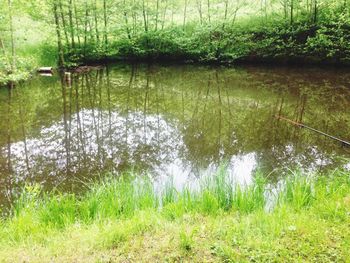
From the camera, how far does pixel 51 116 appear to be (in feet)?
40.9

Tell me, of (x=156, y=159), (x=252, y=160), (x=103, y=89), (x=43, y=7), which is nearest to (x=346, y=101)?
(x=252, y=160)

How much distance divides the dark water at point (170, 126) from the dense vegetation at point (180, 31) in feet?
8.87

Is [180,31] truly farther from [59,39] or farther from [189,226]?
[189,226]

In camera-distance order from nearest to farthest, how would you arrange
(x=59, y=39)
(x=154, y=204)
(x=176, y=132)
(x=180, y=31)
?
(x=154, y=204) < (x=176, y=132) < (x=59, y=39) < (x=180, y=31)

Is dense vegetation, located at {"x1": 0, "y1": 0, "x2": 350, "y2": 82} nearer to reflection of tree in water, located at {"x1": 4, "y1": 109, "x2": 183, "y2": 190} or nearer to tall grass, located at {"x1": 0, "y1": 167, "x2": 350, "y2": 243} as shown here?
reflection of tree in water, located at {"x1": 4, "y1": 109, "x2": 183, "y2": 190}

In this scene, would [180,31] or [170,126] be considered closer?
[170,126]

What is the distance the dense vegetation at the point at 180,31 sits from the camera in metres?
19.8

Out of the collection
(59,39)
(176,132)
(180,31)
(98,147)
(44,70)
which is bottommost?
Answer: (98,147)

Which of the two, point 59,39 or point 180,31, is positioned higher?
point 180,31

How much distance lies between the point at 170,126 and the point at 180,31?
13791mm

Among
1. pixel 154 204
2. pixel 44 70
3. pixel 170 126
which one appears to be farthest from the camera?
pixel 44 70

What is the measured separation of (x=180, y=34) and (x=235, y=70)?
197 inches

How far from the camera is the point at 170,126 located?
11.1 meters

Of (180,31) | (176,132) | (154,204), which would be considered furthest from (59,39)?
(154,204)
